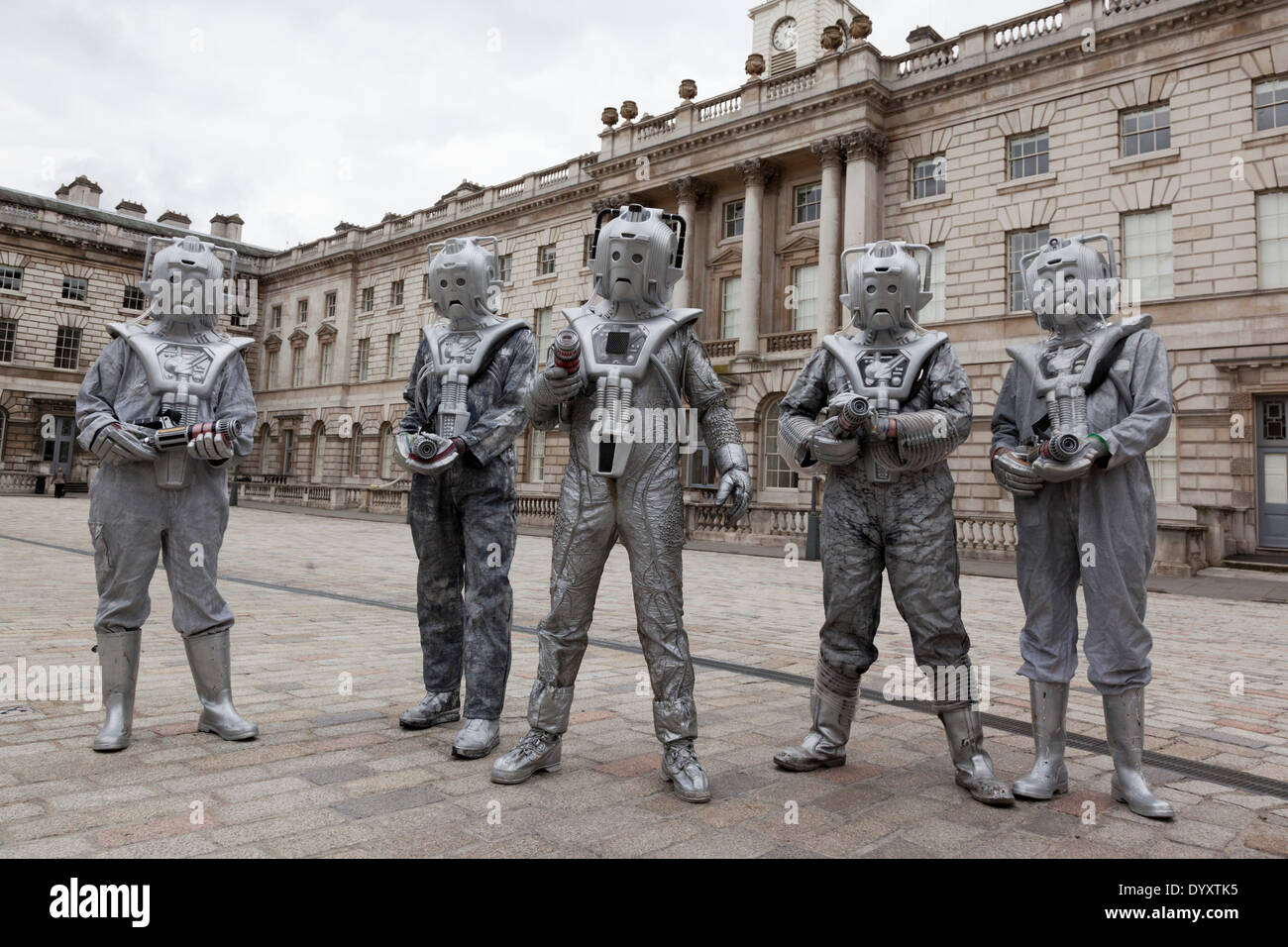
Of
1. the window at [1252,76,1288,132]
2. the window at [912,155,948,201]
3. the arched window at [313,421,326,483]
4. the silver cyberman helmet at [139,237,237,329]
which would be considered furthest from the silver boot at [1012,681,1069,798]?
the arched window at [313,421,326,483]

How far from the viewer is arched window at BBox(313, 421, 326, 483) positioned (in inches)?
1591

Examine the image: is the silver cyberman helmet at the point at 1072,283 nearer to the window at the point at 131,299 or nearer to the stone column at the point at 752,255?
the stone column at the point at 752,255

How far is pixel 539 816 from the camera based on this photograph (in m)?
3.07

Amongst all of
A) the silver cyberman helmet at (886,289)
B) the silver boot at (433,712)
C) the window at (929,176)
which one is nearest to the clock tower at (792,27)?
the window at (929,176)

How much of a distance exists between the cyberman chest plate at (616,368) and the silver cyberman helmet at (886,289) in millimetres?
822

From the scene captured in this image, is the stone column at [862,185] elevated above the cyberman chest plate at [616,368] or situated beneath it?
elevated above

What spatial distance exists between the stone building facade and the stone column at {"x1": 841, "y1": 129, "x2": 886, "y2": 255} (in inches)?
2.4

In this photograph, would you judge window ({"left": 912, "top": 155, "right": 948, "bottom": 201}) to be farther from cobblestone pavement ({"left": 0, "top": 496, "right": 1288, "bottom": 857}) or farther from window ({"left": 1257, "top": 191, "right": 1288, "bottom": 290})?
cobblestone pavement ({"left": 0, "top": 496, "right": 1288, "bottom": 857})

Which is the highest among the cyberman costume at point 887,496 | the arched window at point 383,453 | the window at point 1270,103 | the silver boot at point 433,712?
the window at point 1270,103

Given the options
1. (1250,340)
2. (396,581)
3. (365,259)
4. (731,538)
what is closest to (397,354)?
(365,259)

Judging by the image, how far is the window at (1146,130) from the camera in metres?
19.0

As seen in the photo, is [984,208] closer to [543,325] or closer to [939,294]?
[939,294]
